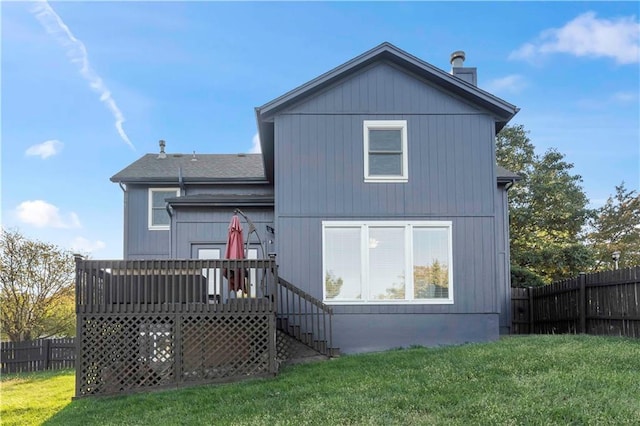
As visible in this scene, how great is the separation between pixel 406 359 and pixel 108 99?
17.8m

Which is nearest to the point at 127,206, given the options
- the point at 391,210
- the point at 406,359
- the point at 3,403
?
the point at 3,403

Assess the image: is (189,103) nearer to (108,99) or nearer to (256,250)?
(108,99)

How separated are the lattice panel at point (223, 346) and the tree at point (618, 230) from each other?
1001 inches

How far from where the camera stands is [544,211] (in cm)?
2597

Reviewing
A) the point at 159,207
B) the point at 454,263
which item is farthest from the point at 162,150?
the point at 454,263

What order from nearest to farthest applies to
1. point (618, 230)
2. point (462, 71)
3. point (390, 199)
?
point (390, 199) → point (462, 71) → point (618, 230)

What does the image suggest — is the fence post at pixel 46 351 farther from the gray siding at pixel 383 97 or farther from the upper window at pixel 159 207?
the gray siding at pixel 383 97

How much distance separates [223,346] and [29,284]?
12460 mm

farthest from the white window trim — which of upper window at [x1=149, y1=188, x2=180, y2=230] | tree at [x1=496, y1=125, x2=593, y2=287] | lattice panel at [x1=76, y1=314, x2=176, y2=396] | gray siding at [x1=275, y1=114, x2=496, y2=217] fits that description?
tree at [x1=496, y1=125, x2=593, y2=287]

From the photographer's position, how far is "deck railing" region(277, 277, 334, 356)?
9531mm

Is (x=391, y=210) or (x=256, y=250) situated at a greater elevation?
(x=391, y=210)

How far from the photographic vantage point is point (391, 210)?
10539mm

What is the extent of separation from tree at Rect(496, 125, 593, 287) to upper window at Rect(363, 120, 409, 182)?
51.9ft

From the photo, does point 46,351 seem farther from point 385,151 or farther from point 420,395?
point 420,395
